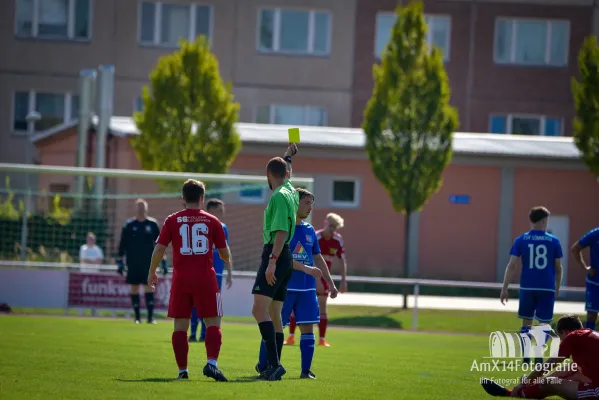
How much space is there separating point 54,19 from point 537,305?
30026 millimetres

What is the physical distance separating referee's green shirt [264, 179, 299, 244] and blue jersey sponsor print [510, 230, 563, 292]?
15.1ft

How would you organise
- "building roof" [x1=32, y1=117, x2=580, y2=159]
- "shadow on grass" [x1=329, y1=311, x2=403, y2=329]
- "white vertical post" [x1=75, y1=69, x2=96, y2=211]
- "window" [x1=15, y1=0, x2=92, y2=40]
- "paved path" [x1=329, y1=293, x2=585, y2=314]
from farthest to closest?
"window" [x1=15, y1=0, x2=92, y2=40], "building roof" [x1=32, y1=117, x2=580, y2=159], "white vertical post" [x1=75, y1=69, x2=96, y2=211], "paved path" [x1=329, y1=293, x2=585, y2=314], "shadow on grass" [x1=329, y1=311, x2=403, y2=329]

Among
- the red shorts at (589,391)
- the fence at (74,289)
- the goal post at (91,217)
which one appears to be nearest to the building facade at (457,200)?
the goal post at (91,217)

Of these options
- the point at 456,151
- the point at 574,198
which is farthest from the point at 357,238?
the point at 574,198

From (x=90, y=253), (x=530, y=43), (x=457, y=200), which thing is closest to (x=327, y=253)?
(x=90, y=253)

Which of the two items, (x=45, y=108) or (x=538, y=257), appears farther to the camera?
(x=45, y=108)

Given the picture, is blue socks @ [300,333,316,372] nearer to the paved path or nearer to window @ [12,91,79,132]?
the paved path

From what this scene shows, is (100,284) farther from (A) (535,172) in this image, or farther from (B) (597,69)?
(A) (535,172)

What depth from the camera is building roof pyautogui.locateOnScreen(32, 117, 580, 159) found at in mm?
33438

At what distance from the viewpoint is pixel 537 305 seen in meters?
13.9

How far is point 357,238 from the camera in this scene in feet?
116

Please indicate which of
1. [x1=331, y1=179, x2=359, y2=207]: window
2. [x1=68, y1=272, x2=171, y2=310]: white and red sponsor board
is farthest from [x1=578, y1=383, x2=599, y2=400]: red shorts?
[x1=331, y1=179, x2=359, y2=207]: window

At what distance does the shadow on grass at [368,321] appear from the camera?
23.5m

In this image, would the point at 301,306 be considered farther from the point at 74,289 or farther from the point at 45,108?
the point at 45,108
